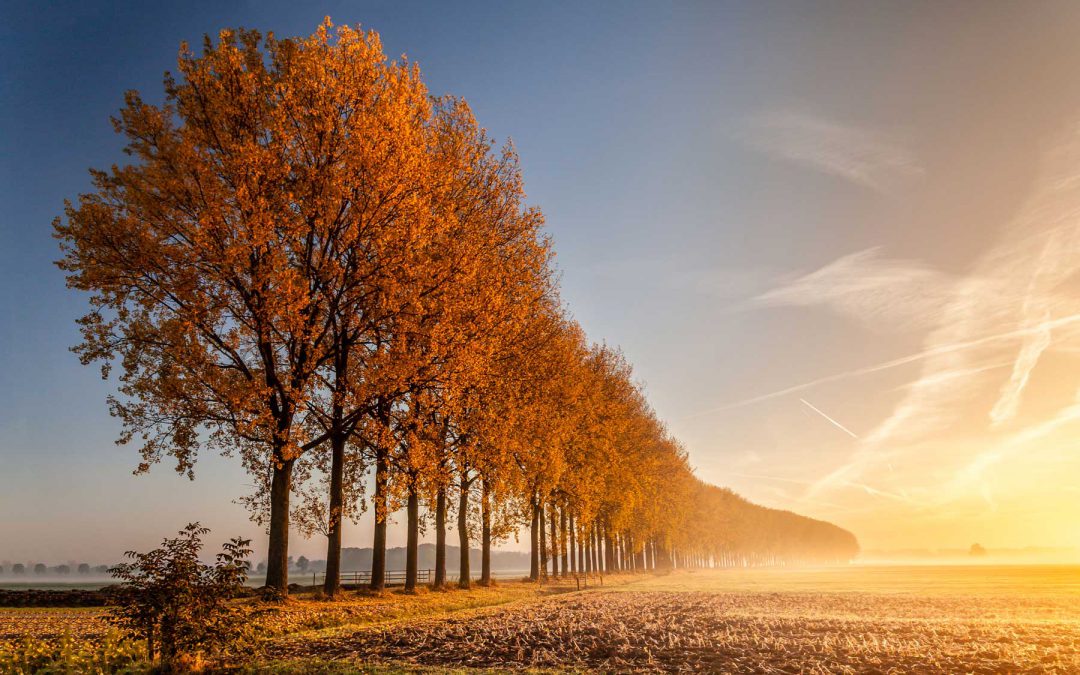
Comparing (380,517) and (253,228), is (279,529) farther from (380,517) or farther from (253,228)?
(253,228)

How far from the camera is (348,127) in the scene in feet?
76.0

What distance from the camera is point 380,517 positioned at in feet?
84.0

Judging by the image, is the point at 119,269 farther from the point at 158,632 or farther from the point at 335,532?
the point at 158,632

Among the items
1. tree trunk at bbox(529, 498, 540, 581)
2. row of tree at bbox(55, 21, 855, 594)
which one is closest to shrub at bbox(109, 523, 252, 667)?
row of tree at bbox(55, 21, 855, 594)

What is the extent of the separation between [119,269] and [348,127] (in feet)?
30.6

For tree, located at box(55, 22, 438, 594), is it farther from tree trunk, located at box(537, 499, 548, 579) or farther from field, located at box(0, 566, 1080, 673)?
tree trunk, located at box(537, 499, 548, 579)

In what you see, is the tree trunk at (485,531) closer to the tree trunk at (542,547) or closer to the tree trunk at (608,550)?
the tree trunk at (542,547)

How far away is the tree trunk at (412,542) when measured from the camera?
98.4 feet

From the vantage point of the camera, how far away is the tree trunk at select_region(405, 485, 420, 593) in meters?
30.0

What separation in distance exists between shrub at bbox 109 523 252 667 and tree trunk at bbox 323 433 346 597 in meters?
12.9

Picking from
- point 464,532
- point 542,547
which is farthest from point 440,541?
point 542,547

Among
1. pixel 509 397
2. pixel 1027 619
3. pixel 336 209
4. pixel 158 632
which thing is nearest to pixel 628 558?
pixel 509 397

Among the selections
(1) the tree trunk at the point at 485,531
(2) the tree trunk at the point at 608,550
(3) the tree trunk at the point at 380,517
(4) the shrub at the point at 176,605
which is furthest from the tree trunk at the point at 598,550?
(4) the shrub at the point at 176,605

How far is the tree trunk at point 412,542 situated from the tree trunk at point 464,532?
3356mm
